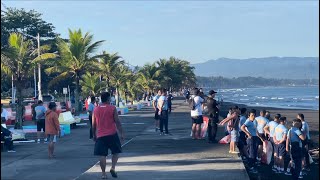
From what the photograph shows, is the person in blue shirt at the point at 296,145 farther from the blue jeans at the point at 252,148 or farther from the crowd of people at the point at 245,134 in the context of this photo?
the blue jeans at the point at 252,148

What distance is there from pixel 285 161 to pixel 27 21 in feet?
200

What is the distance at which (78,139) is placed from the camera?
21.4 metres

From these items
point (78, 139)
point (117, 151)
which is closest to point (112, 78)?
point (78, 139)

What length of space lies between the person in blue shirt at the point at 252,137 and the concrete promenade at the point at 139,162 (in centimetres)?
68

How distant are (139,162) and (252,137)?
3505mm

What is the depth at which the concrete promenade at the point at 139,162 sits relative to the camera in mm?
11820

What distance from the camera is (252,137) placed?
15672 mm

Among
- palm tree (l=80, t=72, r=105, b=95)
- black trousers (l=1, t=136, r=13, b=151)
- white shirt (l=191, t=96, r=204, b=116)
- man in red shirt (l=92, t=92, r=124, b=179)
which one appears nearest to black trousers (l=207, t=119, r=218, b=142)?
white shirt (l=191, t=96, r=204, b=116)

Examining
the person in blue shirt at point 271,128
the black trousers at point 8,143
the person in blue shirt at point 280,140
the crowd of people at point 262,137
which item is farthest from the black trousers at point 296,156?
the black trousers at point 8,143

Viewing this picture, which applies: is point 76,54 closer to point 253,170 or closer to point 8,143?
point 8,143

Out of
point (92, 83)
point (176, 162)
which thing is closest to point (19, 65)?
point (176, 162)

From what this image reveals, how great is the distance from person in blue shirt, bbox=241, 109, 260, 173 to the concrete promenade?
0.68 m

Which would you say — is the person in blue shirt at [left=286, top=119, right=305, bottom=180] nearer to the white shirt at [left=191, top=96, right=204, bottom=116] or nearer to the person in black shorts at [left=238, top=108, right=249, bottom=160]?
the person in black shorts at [left=238, top=108, right=249, bottom=160]

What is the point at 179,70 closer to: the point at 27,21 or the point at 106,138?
the point at 27,21
